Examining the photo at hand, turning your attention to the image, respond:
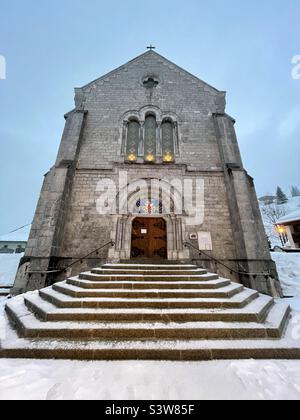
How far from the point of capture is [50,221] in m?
6.80

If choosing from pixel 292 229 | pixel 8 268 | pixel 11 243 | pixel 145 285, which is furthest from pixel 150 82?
pixel 11 243

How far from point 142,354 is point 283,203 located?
199 ft

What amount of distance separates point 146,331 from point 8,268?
867 cm

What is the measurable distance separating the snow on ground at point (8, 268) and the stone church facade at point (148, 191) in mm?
1743

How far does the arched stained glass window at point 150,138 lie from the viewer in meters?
9.02

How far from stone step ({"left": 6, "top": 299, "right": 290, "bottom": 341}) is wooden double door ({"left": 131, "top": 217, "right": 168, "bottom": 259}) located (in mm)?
4696

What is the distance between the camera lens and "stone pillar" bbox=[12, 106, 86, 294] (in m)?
6.07

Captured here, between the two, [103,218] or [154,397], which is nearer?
[154,397]

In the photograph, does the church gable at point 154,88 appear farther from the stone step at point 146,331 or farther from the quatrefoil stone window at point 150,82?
the stone step at point 146,331

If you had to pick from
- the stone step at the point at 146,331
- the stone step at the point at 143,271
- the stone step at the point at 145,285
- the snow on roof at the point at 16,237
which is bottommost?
the stone step at the point at 146,331

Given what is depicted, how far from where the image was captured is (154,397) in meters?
1.62

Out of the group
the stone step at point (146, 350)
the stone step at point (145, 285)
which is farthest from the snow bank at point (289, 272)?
the stone step at point (146, 350)
